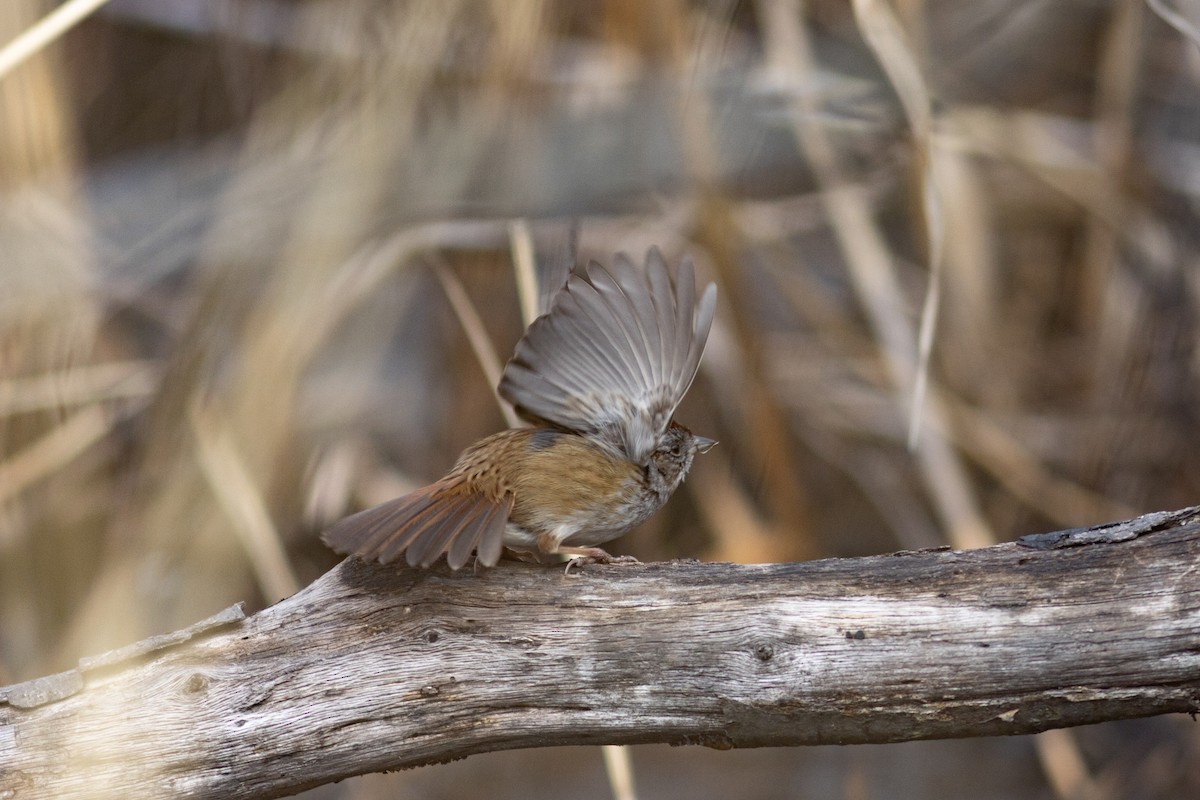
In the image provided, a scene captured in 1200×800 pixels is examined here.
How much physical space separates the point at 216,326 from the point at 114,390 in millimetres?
1647

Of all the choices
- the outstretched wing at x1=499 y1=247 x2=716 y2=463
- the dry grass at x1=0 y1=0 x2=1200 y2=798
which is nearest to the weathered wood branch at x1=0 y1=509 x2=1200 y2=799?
the outstretched wing at x1=499 y1=247 x2=716 y2=463

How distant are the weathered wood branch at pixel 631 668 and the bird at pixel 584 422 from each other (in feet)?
0.49

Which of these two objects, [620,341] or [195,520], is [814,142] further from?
[195,520]

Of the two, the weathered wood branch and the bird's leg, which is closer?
the weathered wood branch

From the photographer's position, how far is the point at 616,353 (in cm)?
182

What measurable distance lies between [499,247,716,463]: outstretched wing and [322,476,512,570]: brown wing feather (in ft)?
0.74

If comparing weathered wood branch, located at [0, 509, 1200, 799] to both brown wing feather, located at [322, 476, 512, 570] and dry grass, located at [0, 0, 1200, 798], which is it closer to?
brown wing feather, located at [322, 476, 512, 570]

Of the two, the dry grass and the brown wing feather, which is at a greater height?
the dry grass

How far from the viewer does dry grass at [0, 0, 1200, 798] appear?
1870 mm

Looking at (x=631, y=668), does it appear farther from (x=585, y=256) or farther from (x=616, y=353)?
(x=585, y=256)

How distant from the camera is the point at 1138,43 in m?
3.87

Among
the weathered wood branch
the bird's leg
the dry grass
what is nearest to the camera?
the weathered wood branch

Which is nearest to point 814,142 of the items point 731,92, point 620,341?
point 731,92

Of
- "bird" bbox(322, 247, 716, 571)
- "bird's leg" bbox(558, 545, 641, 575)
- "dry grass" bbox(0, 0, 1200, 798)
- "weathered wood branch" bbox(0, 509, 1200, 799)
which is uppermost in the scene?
"dry grass" bbox(0, 0, 1200, 798)
